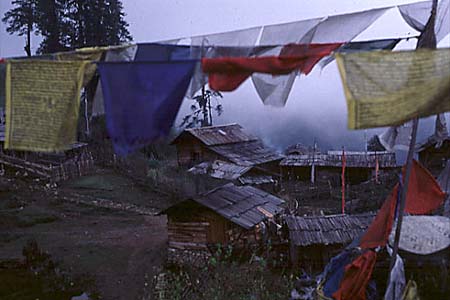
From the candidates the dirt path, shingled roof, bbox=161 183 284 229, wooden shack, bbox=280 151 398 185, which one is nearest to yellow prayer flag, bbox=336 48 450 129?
shingled roof, bbox=161 183 284 229

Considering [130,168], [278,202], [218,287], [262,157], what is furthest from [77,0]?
[218,287]

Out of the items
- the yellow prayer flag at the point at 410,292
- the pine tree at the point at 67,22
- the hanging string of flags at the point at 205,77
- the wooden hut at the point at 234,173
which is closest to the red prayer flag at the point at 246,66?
the hanging string of flags at the point at 205,77

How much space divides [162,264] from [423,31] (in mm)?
11721

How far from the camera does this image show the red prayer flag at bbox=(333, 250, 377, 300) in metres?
6.71

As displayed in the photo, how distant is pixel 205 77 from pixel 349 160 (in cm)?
2546

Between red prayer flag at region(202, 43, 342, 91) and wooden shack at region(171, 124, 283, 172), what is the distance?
878 inches

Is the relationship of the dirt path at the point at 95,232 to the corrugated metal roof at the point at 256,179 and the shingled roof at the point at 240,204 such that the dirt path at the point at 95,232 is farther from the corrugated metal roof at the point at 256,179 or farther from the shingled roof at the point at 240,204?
the corrugated metal roof at the point at 256,179

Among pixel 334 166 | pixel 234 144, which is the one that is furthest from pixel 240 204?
→ pixel 334 166

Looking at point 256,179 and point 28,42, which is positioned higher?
point 28,42

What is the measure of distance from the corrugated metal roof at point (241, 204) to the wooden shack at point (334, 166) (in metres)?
12.1

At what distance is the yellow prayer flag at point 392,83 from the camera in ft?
12.0

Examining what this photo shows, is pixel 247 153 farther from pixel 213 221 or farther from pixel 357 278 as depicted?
pixel 357 278

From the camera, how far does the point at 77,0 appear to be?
3161 centimetres

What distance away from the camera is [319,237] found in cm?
1238
